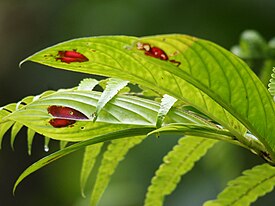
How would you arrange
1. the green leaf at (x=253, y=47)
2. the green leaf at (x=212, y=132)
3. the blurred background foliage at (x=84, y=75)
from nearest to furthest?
the green leaf at (x=212, y=132), the green leaf at (x=253, y=47), the blurred background foliage at (x=84, y=75)

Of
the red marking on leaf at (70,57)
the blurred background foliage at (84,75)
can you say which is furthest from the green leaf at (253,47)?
the red marking on leaf at (70,57)

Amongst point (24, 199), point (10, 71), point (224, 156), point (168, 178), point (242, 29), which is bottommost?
point (24, 199)

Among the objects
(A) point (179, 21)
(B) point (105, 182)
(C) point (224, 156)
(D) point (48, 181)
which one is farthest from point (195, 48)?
(D) point (48, 181)

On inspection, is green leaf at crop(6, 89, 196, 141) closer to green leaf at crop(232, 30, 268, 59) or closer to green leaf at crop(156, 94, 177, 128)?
green leaf at crop(156, 94, 177, 128)

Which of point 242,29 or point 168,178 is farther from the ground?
point 168,178

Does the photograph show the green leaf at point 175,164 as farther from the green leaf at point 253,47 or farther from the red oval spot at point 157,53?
the green leaf at point 253,47

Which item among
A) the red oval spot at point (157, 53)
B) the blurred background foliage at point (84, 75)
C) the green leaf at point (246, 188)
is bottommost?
the blurred background foliage at point (84, 75)

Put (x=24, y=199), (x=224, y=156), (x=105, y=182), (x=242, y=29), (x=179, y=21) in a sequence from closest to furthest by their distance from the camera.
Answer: (x=105, y=182), (x=224, y=156), (x=242, y=29), (x=179, y=21), (x=24, y=199)

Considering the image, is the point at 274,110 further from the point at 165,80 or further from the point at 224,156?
the point at 224,156
